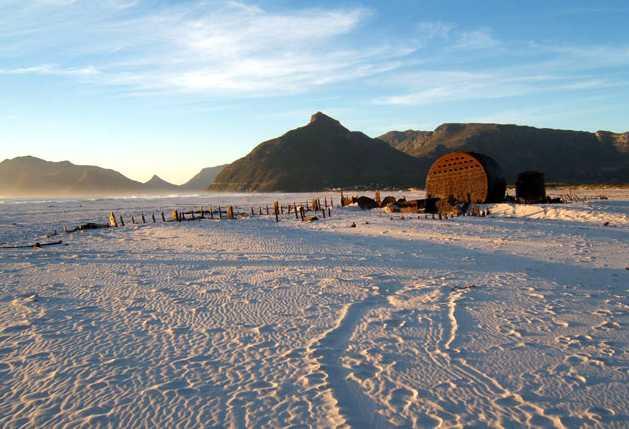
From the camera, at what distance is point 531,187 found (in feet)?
76.7

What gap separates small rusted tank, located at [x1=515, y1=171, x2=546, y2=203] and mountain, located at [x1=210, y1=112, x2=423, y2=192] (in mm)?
86807

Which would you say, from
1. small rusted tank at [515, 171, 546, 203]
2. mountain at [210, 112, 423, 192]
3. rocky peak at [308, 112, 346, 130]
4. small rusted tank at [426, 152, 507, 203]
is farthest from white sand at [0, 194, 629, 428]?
rocky peak at [308, 112, 346, 130]

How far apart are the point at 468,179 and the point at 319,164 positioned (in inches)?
4482

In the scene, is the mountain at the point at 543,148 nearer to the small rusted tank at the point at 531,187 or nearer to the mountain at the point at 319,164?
the mountain at the point at 319,164

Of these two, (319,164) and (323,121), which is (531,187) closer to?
(319,164)

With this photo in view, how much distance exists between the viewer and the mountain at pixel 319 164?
123000 mm

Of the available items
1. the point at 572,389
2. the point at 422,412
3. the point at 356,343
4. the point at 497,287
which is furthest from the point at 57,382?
the point at 497,287

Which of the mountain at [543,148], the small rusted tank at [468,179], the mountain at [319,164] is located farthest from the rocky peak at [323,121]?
the small rusted tank at [468,179]

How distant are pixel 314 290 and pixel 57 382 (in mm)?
4475

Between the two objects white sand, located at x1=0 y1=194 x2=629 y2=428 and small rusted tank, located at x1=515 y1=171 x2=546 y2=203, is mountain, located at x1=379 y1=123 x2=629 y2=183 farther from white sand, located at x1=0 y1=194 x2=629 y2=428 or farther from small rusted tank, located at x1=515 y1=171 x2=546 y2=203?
white sand, located at x1=0 y1=194 x2=629 y2=428

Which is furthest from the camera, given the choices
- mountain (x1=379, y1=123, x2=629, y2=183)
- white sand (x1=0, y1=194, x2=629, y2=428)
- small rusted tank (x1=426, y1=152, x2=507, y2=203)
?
mountain (x1=379, y1=123, x2=629, y2=183)

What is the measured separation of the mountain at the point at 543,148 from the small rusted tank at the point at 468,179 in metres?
103

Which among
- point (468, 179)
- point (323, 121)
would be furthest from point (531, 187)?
point (323, 121)

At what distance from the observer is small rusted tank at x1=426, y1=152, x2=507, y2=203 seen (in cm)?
2247
